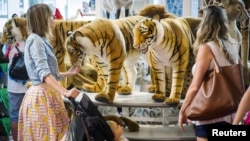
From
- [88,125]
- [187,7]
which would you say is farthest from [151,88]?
[88,125]

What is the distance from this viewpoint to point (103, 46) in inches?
106

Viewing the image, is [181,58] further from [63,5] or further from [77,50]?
[63,5]

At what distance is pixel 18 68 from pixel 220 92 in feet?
5.99

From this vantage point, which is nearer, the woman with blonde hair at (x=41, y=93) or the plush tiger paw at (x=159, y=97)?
the woman with blonde hair at (x=41, y=93)

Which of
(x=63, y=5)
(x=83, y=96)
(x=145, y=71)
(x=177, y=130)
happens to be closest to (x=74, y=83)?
(x=145, y=71)

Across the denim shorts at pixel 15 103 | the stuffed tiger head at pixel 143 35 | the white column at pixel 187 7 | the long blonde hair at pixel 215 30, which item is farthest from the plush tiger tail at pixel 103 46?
the white column at pixel 187 7

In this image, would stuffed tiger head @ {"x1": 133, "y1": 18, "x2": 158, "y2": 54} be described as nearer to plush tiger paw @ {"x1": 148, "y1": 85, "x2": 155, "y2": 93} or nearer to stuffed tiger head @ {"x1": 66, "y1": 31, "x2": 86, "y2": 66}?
stuffed tiger head @ {"x1": 66, "y1": 31, "x2": 86, "y2": 66}

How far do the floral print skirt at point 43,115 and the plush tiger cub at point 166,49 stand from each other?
2.16ft

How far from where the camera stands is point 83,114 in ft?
6.10

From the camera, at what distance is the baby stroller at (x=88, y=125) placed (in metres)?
1.82

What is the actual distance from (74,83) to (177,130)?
0.95m

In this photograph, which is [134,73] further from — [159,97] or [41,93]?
[41,93]

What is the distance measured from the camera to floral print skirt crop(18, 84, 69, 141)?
8.38 ft

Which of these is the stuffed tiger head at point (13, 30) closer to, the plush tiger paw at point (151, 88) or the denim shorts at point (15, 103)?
the denim shorts at point (15, 103)
